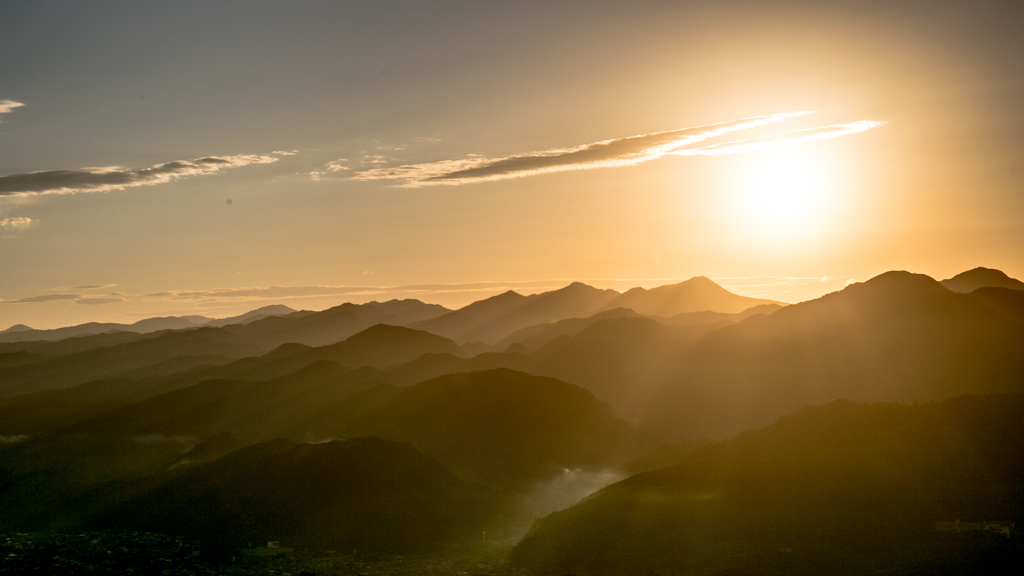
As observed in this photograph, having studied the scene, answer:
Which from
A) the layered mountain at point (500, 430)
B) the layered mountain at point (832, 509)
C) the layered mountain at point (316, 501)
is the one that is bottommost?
the layered mountain at point (500, 430)

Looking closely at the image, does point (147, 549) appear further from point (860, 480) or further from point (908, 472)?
point (908, 472)

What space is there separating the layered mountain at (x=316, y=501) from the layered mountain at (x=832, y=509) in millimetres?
21492

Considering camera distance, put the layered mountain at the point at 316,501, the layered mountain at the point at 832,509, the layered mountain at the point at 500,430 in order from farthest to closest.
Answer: the layered mountain at the point at 500,430 < the layered mountain at the point at 316,501 < the layered mountain at the point at 832,509

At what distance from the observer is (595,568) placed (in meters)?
88.6

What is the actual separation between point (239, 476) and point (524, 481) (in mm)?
58329

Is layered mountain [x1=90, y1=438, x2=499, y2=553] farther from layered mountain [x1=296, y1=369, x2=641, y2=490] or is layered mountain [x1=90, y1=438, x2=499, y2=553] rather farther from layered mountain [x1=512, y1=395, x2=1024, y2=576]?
layered mountain [x1=296, y1=369, x2=641, y2=490]

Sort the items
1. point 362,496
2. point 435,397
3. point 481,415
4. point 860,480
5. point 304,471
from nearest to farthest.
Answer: point 860,480 → point 362,496 → point 304,471 → point 481,415 → point 435,397

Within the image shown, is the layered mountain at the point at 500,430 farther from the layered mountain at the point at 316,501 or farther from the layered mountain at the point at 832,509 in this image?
the layered mountain at the point at 832,509

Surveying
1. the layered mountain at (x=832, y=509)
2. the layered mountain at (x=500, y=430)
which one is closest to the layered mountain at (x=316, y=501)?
the layered mountain at (x=832, y=509)

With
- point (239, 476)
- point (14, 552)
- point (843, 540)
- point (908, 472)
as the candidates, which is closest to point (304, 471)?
point (239, 476)

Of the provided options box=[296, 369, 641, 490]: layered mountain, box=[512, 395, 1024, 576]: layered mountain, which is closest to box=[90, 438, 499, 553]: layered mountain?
box=[512, 395, 1024, 576]: layered mountain

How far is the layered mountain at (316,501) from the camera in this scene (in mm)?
110375

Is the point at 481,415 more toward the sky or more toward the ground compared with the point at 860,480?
more toward the ground

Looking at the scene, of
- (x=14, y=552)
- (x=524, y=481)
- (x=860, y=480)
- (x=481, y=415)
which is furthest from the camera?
(x=481, y=415)
